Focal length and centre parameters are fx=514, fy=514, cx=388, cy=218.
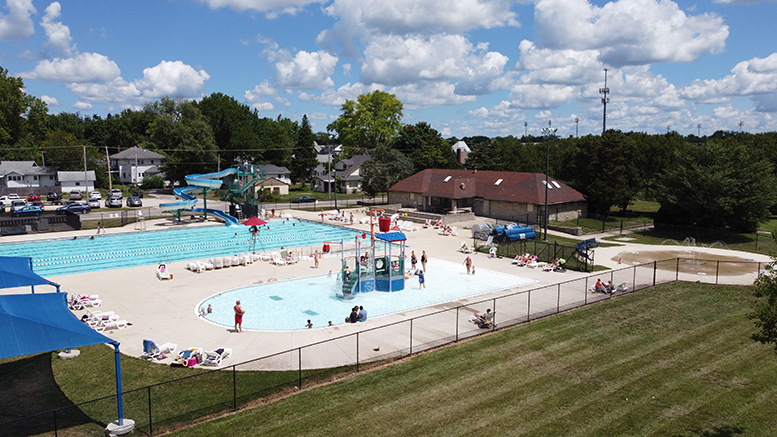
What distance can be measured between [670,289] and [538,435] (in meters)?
17.2

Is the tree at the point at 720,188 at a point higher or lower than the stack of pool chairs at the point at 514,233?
higher

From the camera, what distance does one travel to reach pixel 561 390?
14.8 m

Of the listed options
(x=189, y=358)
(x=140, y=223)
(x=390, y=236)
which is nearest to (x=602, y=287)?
(x=390, y=236)

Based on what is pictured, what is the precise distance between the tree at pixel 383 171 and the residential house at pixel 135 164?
1741 inches

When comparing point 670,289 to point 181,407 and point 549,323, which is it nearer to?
point 549,323

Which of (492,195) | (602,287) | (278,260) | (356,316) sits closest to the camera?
(356,316)

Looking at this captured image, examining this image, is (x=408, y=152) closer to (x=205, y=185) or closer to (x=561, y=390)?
(x=205, y=185)

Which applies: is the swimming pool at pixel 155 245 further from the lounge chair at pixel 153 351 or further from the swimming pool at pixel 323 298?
the lounge chair at pixel 153 351

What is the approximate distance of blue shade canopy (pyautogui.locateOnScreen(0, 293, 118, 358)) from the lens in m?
11.9

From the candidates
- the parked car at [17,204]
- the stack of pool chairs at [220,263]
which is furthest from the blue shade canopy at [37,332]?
the parked car at [17,204]

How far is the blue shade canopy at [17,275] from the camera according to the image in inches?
687

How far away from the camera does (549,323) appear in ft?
67.9

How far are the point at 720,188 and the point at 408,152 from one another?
60305 mm

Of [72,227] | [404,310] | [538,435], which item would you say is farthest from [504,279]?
[72,227]
